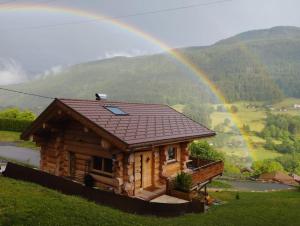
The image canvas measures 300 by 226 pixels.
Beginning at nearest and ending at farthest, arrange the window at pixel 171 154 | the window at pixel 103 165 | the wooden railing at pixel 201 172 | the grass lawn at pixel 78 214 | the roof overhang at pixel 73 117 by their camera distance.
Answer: the grass lawn at pixel 78 214, the roof overhang at pixel 73 117, the window at pixel 103 165, the wooden railing at pixel 201 172, the window at pixel 171 154

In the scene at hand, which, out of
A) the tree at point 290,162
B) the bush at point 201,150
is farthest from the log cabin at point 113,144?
the tree at point 290,162

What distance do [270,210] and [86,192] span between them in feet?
29.8

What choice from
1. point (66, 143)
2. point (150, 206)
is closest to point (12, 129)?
point (66, 143)

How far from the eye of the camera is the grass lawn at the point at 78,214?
424 inches

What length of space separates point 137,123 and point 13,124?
3907 cm

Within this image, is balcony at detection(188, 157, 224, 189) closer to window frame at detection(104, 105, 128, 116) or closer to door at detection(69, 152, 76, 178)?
window frame at detection(104, 105, 128, 116)

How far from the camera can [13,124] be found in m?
50.3

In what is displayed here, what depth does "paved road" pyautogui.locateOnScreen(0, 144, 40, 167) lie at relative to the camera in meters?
28.6

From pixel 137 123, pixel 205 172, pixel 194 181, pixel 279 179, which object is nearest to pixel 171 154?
pixel 205 172

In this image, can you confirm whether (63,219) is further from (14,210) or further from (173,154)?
(173,154)

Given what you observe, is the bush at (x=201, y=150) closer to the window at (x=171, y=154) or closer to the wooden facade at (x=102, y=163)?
the window at (x=171, y=154)

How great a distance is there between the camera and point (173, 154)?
19.7 m

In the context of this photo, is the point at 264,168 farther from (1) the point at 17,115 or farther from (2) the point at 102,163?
(2) the point at 102,163

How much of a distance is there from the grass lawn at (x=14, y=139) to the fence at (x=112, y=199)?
23.3m
